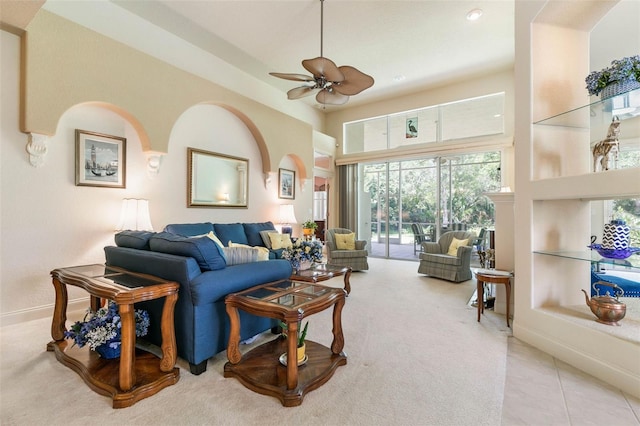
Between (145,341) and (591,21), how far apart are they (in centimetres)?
494

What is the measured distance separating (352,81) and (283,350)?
3138 millimetres

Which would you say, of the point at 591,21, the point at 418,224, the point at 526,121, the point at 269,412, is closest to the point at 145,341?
the point at 269,412

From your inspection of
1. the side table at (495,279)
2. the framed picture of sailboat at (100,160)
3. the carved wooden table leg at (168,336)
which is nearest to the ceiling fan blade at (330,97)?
the framed picture of sailboat at (100,160)

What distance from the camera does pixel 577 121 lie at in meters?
2.62

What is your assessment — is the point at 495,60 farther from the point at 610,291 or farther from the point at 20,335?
the point at 20,335

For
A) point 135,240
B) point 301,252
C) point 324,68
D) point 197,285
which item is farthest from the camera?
point 301,252

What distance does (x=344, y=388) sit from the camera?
195 centimetres

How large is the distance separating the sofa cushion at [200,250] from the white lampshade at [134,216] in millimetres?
1729

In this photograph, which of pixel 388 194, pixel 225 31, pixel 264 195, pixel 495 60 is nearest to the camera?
pixel 225 31

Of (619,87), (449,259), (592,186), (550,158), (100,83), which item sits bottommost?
(449,259)

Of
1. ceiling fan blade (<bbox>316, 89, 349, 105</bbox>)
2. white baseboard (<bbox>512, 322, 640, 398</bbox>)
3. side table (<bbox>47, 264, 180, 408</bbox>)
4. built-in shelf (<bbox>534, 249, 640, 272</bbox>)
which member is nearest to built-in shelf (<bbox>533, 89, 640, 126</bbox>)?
built-in shelf (<bbox>534, 249, 640, 272</bbox>)

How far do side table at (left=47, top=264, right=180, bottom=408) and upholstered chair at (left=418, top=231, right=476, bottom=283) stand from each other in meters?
4.39

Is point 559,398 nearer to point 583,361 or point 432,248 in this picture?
point 583,361

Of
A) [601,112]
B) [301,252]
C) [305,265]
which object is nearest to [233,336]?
[301,252]
